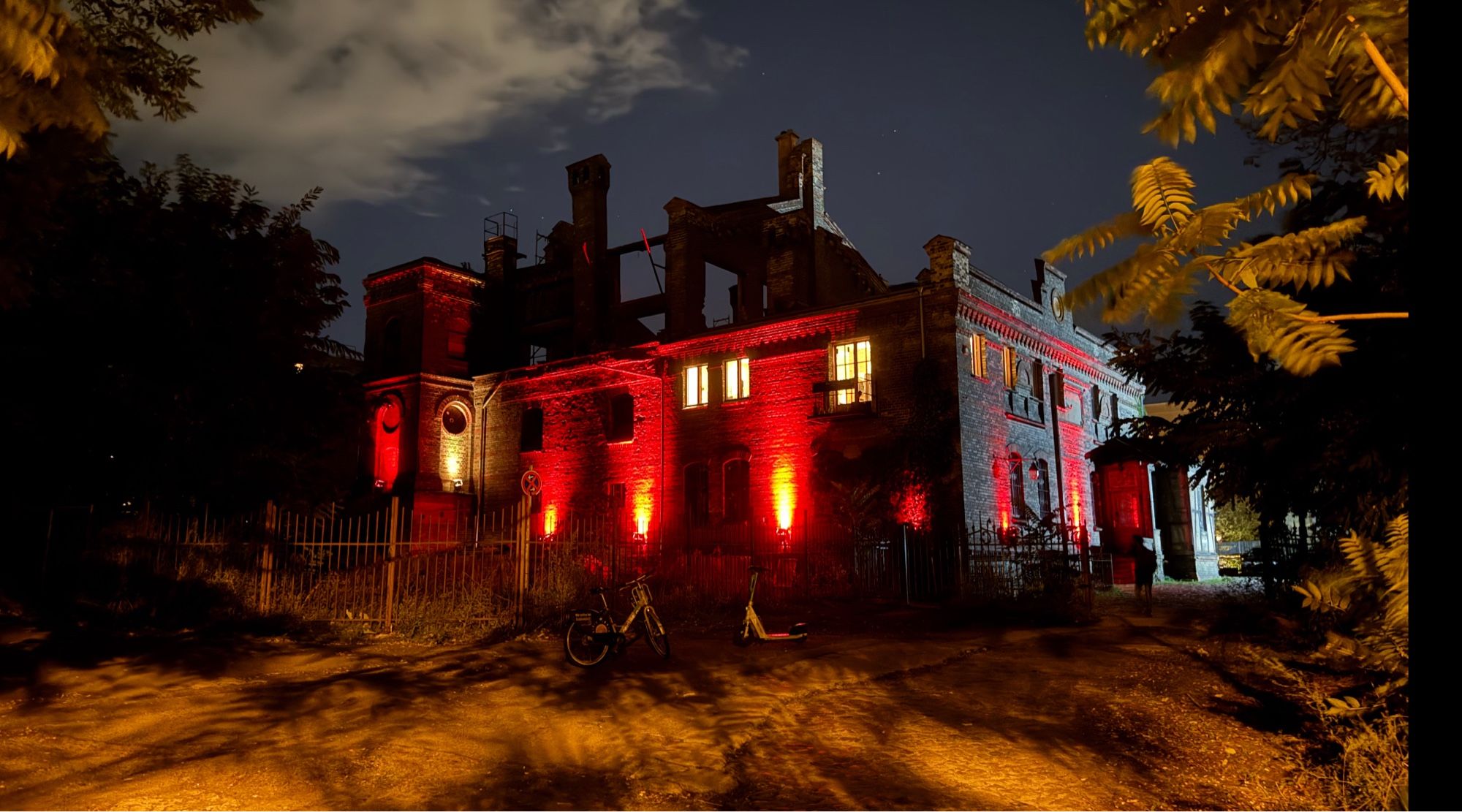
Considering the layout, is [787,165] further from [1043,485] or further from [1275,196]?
[1275,196]

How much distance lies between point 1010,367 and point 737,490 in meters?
8.37

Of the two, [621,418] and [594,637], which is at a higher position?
[621,418]

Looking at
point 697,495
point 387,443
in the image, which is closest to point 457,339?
point 387,443

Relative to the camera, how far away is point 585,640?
10.1 meters

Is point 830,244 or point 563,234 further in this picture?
point 563,234

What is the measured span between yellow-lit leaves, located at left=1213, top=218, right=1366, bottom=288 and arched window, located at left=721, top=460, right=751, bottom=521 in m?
20.8

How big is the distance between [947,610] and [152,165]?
17053 millimetres

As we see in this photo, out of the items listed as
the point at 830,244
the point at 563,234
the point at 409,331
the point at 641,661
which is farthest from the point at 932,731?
the point at 563,234

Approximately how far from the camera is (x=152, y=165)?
631 inches

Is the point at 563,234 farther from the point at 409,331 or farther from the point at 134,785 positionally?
the point at 134,785

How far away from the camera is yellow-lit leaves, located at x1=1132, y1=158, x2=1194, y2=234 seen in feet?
9.96

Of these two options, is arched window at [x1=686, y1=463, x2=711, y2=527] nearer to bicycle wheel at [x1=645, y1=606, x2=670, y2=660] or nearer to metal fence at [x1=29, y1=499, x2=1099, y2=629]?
metal fence at [x1=29, y1=499, x2=1099, y2=629]

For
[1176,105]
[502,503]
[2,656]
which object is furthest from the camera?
[502,503]

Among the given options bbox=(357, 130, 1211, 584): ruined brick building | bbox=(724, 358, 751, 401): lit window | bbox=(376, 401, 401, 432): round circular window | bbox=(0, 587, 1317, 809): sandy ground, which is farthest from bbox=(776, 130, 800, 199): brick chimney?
bbox=(0, 587, 1317, 809): sandy ground
